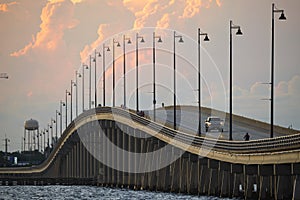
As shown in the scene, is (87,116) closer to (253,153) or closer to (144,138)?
(144,138)

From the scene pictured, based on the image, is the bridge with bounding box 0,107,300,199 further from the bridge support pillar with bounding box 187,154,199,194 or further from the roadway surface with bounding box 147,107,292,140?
the roadway surface with bounding box 147,107,292,140

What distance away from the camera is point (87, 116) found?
7800 inches

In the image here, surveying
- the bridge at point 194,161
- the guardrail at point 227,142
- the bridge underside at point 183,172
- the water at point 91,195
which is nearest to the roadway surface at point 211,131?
the bridge at point 194,161

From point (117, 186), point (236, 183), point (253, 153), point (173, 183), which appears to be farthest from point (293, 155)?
point (117, 186)

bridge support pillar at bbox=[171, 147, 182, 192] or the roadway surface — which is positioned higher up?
the roadway surface

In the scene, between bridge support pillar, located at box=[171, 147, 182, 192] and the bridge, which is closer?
the bridge

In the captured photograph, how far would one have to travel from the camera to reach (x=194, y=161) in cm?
14012

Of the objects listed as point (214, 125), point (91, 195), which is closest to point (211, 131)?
point (214, 125)

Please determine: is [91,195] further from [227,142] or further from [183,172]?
[227,142]

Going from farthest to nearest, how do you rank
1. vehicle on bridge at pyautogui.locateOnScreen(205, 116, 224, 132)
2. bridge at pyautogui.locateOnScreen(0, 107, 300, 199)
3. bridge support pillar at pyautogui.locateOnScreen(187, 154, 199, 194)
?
vehicle on bridge at pyautogui.locateOnScreen(205, 116, 224, 132) < bridge support pillar at pyautogui.locateOnScreen(187, 154, 199, 194) < bridge at pyautogui.locateOnScreen(0, 107, 300, 199)

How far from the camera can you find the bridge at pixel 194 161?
335 feet

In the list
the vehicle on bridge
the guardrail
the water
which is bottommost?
the water

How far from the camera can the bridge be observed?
102m

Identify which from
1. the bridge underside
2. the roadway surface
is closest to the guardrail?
the bridge underside
